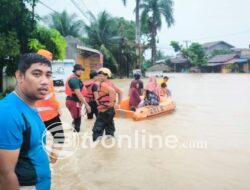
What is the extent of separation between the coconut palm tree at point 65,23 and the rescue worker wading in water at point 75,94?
2982 cm

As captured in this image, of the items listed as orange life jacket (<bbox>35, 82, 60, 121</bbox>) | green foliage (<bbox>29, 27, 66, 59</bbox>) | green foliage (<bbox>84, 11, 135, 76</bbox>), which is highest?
green foliage (<bbox>84, 11, 135, 76</bbox>)

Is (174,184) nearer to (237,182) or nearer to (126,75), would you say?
(237,182)

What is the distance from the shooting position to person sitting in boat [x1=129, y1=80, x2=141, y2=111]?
12.4m

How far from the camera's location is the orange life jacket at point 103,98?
7320mm

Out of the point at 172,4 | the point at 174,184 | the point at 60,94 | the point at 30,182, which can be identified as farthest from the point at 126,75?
the point at 30,182

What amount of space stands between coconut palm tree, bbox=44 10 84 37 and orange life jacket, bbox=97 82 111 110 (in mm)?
30266

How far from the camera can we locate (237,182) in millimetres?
5898

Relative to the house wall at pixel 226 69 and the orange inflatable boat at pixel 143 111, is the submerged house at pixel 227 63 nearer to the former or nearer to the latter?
the house wall at pixel 226 69

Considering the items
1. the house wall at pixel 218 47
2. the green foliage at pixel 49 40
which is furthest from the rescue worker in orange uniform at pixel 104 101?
the house wall at pixel 218 47

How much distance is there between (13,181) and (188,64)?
202ft

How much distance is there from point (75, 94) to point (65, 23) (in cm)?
3165

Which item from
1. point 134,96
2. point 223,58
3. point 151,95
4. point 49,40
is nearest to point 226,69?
point 223,58

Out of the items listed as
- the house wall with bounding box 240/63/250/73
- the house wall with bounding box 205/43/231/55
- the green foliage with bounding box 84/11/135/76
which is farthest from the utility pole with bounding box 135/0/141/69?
the house wall with bounding box 205/43/231/55

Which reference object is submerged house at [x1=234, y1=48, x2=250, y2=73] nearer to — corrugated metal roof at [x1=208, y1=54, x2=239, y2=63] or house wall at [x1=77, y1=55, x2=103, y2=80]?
corrugated metal roof at [x1=208, y1=54, x2=239, y2=63]
